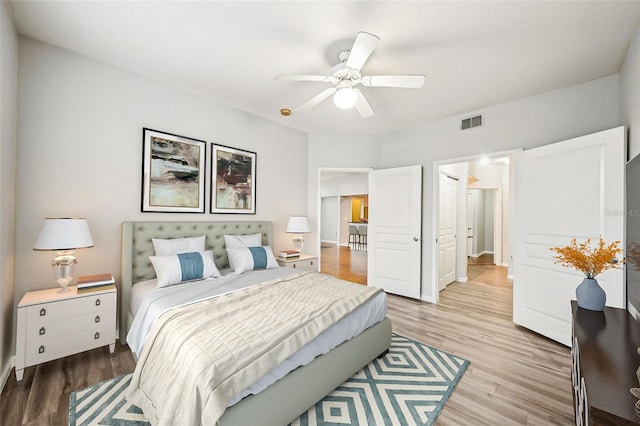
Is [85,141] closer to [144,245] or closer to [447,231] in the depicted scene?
[144,245]

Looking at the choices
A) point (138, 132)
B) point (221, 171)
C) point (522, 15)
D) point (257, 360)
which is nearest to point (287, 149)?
point (221, 171)

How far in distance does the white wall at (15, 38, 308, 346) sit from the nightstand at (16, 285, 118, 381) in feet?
1.41

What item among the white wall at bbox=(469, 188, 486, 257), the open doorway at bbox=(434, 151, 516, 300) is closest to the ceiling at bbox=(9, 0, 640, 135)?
the open doorway at bbox=(434, 151, 516, 300)

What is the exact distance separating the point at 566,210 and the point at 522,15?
182cm

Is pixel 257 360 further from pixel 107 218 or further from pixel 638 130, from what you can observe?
pixel 638 130

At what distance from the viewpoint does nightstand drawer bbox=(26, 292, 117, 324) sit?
1.97m

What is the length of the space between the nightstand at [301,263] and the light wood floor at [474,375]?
4.37 feet

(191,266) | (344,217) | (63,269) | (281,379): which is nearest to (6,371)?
(63,269)

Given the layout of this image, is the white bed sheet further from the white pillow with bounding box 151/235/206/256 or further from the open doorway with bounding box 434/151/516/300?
the open doorway with bounding box 434/151/516/300

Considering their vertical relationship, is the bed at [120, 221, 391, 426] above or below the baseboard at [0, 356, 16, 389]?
above

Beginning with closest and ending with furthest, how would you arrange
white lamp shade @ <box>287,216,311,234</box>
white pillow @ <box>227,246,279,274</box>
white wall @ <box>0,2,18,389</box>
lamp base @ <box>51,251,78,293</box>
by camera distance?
white wall @ <box>0,2,18,389</box>
lamp base @ <box>51,251,78,293</box>
white pillow @ <box>227,246,279,274</box>
white lamp shade @ <box>287,216,311,234</box>

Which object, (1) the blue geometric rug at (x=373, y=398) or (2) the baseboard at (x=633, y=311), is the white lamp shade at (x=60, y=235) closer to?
(1) the blue geometric rug at (x=373, y=398)

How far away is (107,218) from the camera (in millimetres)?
2604

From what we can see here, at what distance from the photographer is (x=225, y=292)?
2279 mm
